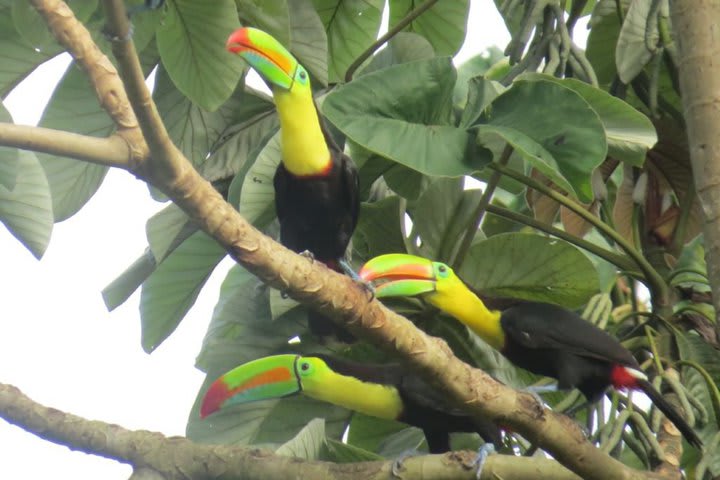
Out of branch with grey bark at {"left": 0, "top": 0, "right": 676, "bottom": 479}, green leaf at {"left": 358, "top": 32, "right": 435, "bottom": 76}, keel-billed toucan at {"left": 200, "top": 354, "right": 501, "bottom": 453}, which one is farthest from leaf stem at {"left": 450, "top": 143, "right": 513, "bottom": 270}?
branch with grey bark at {"left": 0, "top": 0, "right": 676, "bottom": 479}

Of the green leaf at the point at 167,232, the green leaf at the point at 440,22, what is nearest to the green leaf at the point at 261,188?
the green leaf at the point at 167,232

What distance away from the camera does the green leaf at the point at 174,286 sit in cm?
240

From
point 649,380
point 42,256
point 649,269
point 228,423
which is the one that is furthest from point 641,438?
point 42,256

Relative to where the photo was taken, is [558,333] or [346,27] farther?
[346,27]

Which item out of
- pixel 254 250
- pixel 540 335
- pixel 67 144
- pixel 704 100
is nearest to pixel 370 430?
pixel 540 335

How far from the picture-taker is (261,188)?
236cm

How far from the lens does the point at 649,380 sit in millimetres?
2293

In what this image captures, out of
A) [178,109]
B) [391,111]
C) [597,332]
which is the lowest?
[597,332]

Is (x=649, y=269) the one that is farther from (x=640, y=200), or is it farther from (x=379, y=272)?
(x=379, y=272)

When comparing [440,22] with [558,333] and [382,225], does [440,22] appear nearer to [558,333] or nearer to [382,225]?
[382,225]

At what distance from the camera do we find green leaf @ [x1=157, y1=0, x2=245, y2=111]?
2.25 meters

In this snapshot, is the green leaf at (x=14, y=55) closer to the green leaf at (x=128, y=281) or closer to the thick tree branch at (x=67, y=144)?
the green leaf at (x=128, y=281)

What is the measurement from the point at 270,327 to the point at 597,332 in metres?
0.68

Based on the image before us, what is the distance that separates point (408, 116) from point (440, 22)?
2.77 feet
